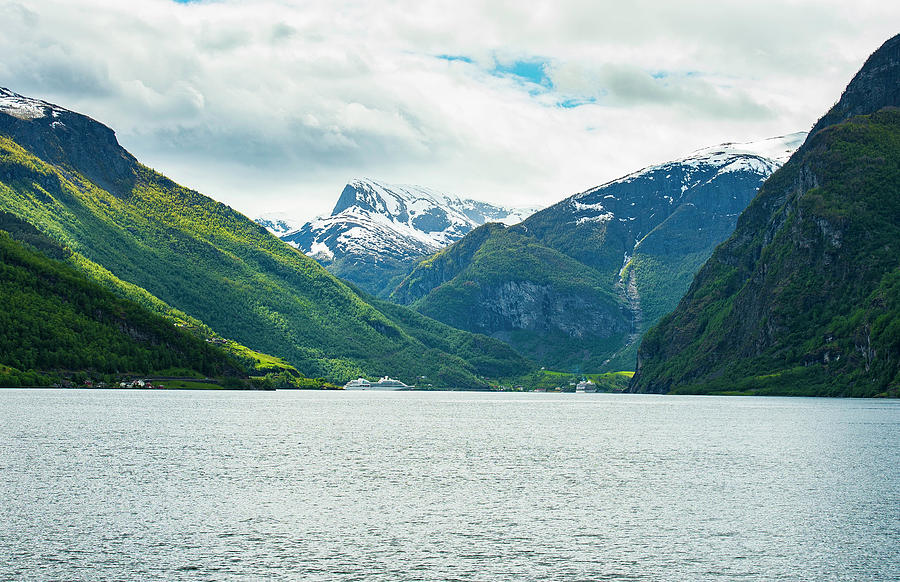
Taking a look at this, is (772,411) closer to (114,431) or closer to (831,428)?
(831,428)

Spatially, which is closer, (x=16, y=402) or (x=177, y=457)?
(x=177, y=457)

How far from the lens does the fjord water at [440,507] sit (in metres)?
45.7

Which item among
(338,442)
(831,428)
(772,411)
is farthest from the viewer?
(772,411)

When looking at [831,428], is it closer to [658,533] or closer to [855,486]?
[855,486]

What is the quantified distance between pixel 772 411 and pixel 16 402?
166191mm

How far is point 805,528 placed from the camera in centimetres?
5625

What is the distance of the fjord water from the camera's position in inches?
1799

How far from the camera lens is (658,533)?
5469 centimetres

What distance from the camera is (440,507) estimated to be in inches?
2491

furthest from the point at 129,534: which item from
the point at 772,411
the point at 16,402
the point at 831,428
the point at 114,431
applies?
the point at 772,411

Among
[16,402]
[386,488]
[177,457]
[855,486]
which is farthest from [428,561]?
[16,402]

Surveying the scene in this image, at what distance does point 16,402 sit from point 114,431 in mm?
70218

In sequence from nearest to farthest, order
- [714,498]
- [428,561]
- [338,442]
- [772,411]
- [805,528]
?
[428,561] < [805,528] < [714,498] < [338,442] < [772,411]

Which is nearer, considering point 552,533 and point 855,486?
point 552,533
